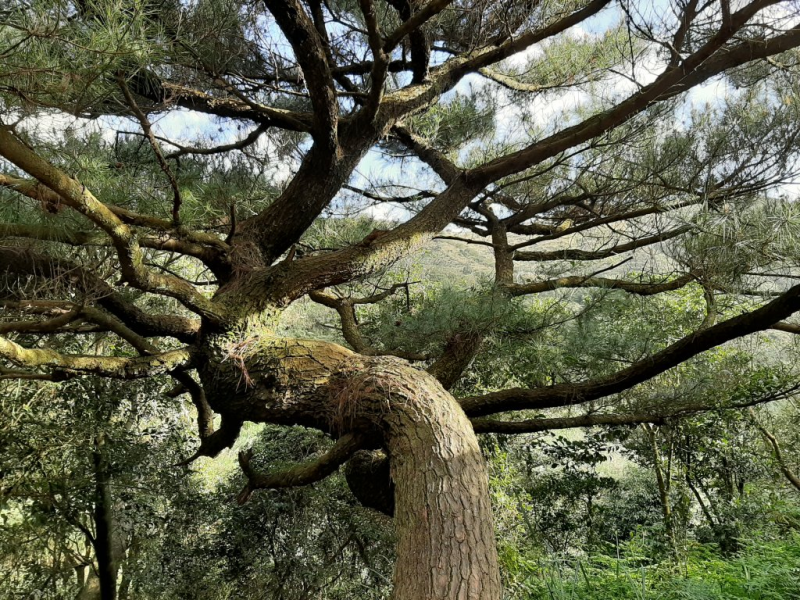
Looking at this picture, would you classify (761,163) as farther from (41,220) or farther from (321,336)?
(321,336)

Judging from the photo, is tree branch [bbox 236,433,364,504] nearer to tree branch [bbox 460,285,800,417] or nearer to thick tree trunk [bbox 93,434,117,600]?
tree branch [bbox 460,285,800,417]

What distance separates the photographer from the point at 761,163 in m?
1.86

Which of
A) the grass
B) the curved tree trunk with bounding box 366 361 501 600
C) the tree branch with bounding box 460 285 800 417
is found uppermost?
the tree branch with bounding box 460 285 800 417

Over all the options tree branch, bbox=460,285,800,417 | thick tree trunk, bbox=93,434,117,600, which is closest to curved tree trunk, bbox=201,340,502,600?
tree branch, bbox=460,285,800,417

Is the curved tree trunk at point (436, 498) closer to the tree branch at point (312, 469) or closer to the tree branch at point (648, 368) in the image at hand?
the tree branch at point (312, 469)

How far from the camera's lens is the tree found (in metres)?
1.24

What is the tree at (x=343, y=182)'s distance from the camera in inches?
48.8

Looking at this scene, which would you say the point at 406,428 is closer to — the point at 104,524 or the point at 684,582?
the point at 684,582

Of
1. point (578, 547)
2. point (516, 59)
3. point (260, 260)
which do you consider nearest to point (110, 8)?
point (260, 260)

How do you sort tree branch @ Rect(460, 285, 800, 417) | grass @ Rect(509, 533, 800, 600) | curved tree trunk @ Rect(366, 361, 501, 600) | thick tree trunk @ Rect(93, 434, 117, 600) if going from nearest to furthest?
curved tree trunk @ Rect(366, 361, 501, 600) < tree branch @ Rect(460, 285, 800, 417) < grass @ Rect(509, 533, 800, 600) < thick tree trunk @ Rect(93, 434, 117, 600)

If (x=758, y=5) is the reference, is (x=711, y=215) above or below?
below

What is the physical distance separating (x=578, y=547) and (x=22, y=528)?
3.82 metres

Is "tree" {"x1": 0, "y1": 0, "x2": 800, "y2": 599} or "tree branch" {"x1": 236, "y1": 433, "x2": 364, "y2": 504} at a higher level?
"tree" {"x1": 0, "y1": 0, "x2": 800, "y2": 599}

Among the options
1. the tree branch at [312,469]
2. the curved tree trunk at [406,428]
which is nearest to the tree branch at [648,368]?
the curved tree trunk at [406,428]
